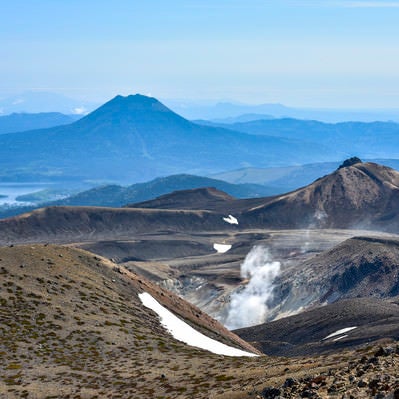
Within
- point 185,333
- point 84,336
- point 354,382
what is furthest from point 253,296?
point 354,382

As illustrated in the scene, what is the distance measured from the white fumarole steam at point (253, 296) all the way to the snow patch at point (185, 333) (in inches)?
2849

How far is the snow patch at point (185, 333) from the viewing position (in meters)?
67.1

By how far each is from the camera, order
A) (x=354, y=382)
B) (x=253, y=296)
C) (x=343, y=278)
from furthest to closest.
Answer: (x=253, y=296), (x=343, y=278), (x=354, y=382)

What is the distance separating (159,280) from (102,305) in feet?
392

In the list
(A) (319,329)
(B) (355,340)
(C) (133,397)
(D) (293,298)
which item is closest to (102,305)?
(C) (133,397)

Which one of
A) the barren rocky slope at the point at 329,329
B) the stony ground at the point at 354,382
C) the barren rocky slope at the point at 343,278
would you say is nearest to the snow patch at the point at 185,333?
the barren rocky slope at the point at 329,329

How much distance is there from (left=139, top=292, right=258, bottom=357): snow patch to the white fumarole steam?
72373 mm

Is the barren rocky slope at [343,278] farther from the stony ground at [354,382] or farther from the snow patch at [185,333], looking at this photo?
the stony ground at [354,382]

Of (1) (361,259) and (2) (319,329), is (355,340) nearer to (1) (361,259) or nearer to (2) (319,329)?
(2) (319,329)

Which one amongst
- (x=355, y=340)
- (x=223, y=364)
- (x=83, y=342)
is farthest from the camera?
(x=355, y=340)

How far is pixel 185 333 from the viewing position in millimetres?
69750

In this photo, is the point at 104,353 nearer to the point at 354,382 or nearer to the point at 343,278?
the point at 354,382

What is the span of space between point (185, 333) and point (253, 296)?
9699 centimetres

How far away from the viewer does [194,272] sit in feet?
643
